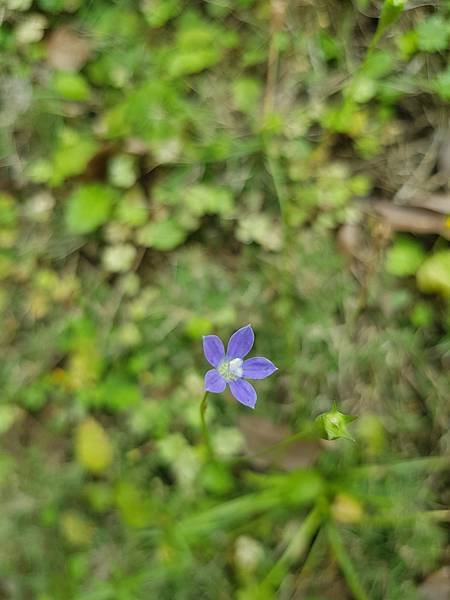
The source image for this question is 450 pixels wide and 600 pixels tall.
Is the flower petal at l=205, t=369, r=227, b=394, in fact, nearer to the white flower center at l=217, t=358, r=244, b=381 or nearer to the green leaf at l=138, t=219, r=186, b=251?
the white flower center at l=217, t=358, r=244, b=381

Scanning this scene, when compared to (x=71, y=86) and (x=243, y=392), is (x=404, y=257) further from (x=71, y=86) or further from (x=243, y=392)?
(x=71, y=86)

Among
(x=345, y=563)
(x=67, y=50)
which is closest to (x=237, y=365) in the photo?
(x=345, y=563)

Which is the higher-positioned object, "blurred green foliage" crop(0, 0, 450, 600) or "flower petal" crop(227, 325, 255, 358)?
"flower petal" crop(227, 325, 255, 358)

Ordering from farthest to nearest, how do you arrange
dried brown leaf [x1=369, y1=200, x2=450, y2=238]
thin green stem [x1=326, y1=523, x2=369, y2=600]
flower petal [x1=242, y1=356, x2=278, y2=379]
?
1. dried brown leaf [x1=369, y1=200, x2=450, y2=238]
2. thin green stem [x1=326, y1=523, x2=369, y2=600]
3. flower petal [x1=242, y1=356, x2=278, y2=379]

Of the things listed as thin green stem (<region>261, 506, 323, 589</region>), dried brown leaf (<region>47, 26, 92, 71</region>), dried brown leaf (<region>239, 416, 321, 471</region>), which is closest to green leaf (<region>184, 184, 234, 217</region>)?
dried brown leaf (<region>47, 26, 92, 71</region>)

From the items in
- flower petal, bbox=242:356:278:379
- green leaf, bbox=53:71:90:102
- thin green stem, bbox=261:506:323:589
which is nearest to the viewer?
flower petal, bbox=242:356:278:379

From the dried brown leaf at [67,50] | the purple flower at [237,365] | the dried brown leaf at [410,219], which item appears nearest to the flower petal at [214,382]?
the purple flower at [237,365]

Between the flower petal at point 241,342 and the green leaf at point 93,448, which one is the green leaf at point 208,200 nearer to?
the green leaf at point 93,448
